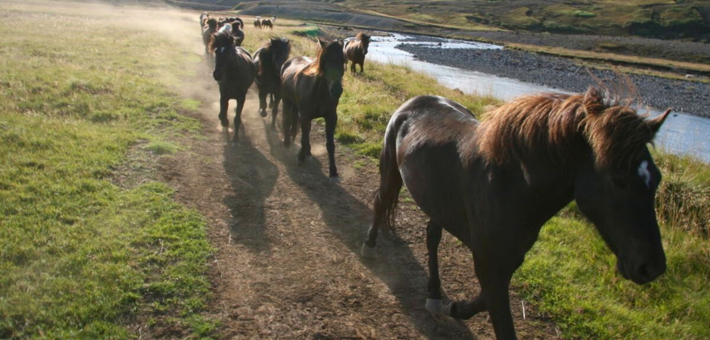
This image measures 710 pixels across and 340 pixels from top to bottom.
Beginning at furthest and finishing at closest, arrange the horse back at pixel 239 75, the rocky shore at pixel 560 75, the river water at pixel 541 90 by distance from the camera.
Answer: the rocky shore at pixel 560 75
the river water at pixel 541 90
the horse back at pixel 239 75

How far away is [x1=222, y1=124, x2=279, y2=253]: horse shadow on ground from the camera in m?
5.73

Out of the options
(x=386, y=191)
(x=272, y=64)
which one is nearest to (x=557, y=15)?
(x=272, y=64)

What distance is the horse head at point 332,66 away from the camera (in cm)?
820

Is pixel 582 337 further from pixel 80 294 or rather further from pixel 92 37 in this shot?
pixel 92 37

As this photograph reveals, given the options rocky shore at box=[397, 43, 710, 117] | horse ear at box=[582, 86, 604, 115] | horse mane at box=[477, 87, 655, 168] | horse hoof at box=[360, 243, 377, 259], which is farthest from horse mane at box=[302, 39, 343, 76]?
rocky shore at box=[397, 43, 710, 117]

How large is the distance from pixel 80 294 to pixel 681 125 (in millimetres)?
21318

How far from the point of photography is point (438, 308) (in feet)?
14.7

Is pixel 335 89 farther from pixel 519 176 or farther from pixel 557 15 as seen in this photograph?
pixel 557 15

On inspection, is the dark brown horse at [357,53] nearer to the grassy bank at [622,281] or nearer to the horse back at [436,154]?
the grassy bank at [622,281]

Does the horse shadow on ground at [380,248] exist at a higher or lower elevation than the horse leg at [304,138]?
lower

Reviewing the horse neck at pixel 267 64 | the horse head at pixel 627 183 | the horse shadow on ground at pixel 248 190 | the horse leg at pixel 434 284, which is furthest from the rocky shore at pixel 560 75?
the horse head at pixel 627 183

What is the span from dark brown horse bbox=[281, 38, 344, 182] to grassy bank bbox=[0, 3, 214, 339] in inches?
92.9

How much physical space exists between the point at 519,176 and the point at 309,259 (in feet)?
9.43

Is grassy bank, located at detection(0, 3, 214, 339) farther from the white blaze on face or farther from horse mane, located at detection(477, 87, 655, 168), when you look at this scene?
the white blaze on face
